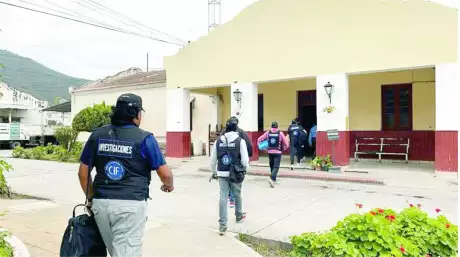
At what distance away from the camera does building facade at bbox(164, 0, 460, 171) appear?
10648 mm

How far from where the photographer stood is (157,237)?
5277mm

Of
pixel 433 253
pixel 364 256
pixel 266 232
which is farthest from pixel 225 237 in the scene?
pixel 433 253

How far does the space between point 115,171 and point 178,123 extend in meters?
13.5

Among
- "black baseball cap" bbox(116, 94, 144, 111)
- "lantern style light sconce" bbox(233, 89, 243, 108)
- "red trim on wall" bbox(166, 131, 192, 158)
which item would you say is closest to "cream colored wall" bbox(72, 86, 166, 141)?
"red trim on wall" bbox(166, 131, 192, 158)

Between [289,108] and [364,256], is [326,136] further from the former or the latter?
[364,256]

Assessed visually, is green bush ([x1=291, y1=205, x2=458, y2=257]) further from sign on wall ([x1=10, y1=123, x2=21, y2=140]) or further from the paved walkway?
sign on wall ([x1=10, y1=123, x2=21, y2=140])

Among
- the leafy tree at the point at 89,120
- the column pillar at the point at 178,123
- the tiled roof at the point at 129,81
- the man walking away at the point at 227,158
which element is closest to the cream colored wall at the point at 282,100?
the column pillar at the point at 178,123

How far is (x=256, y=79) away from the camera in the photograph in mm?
14117

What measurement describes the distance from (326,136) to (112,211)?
10500 mm

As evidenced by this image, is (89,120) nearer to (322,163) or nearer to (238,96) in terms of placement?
(238,96)

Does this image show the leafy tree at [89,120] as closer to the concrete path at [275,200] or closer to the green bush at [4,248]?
the concrete path at [275,200]

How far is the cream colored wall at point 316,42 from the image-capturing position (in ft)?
35.1

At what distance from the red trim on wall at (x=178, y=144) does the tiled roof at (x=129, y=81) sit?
5.62 m

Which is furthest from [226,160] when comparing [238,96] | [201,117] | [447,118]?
[201,117]
